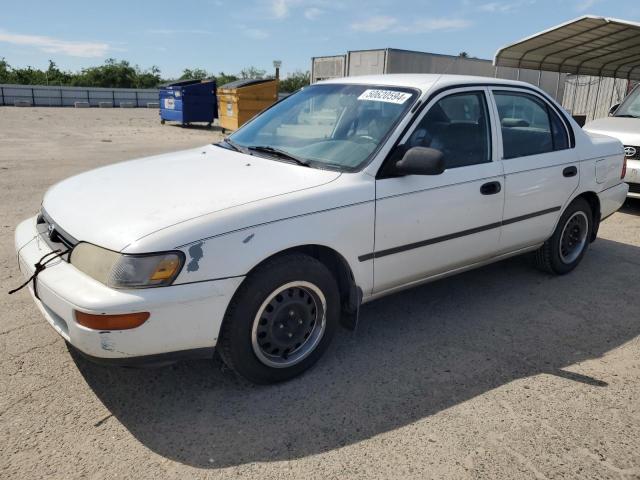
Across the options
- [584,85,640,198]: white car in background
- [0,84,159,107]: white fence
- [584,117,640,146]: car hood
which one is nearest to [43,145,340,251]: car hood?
[584,85,640,198]: white car in background

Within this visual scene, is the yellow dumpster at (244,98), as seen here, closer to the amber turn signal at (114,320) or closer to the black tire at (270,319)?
the black tire at (270,319)

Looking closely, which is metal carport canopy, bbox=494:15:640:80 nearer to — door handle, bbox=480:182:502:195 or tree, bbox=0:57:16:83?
door handle, bbox=480:182:502:195

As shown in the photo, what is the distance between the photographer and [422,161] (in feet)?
10.0

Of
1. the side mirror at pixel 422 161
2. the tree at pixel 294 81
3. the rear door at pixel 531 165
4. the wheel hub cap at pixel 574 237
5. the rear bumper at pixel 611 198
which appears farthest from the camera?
the tree at pixel 294 81

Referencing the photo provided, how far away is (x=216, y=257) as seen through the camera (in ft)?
8.32

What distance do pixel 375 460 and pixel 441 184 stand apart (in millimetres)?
1776

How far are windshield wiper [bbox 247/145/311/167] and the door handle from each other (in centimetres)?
128

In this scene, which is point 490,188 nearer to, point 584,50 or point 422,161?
point 422,161

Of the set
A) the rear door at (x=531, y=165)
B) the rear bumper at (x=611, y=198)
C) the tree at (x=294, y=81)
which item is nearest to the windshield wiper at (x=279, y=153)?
the rear door at (x=531, y=165)

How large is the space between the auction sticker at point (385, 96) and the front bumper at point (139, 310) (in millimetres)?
1672

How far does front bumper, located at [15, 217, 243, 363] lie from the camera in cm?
239

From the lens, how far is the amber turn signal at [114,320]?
237 centimetres

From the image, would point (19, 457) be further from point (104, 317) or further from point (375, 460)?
point (375, 460)

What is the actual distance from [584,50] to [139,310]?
1419 centimetres
